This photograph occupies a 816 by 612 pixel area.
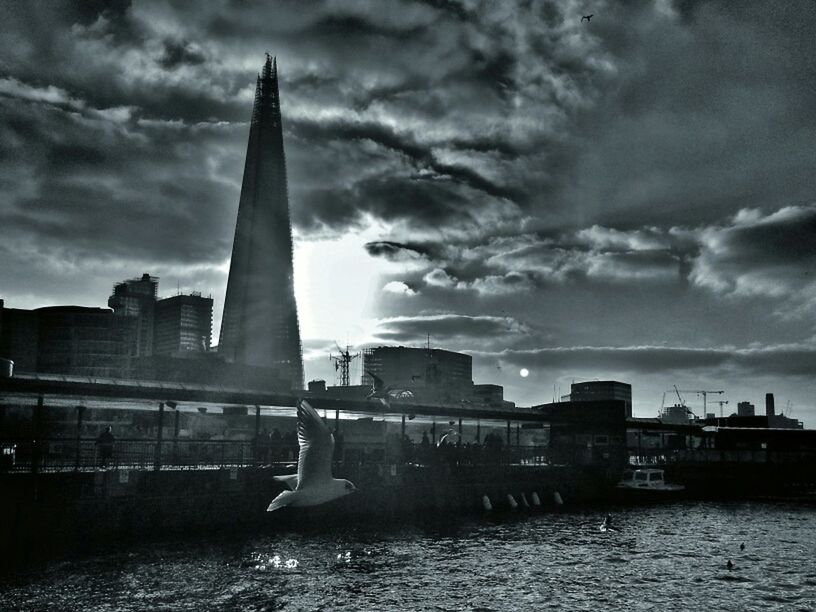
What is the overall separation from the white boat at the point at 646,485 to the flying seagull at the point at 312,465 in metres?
47.4

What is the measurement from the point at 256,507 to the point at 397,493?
1159cm

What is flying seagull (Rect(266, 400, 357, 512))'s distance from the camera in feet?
84.0

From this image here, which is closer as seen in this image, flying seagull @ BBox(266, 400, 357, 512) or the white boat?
flying seagull @ BBox(266, 400, 357, 512)

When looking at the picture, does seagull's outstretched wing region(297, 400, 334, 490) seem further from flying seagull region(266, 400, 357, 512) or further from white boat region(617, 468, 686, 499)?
white boat region(617, 468, 686, 499)

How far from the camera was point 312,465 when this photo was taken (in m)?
26.9

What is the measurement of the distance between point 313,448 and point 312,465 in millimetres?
842

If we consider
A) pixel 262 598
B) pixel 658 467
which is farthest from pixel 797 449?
pixel 262 598

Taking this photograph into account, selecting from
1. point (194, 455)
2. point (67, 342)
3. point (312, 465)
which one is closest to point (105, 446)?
point (194, 455)

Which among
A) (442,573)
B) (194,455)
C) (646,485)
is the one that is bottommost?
(442,573)

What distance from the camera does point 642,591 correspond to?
100ft

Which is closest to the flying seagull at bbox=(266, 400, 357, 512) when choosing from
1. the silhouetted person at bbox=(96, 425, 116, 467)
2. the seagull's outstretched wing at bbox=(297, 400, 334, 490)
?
the seagull's outstretched wing at bbox=(297, 400, 334, 490)

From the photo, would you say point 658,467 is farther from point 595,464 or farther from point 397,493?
point 397,493

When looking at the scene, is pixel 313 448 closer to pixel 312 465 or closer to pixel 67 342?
pixel 312 465

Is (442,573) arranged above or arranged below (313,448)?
below
